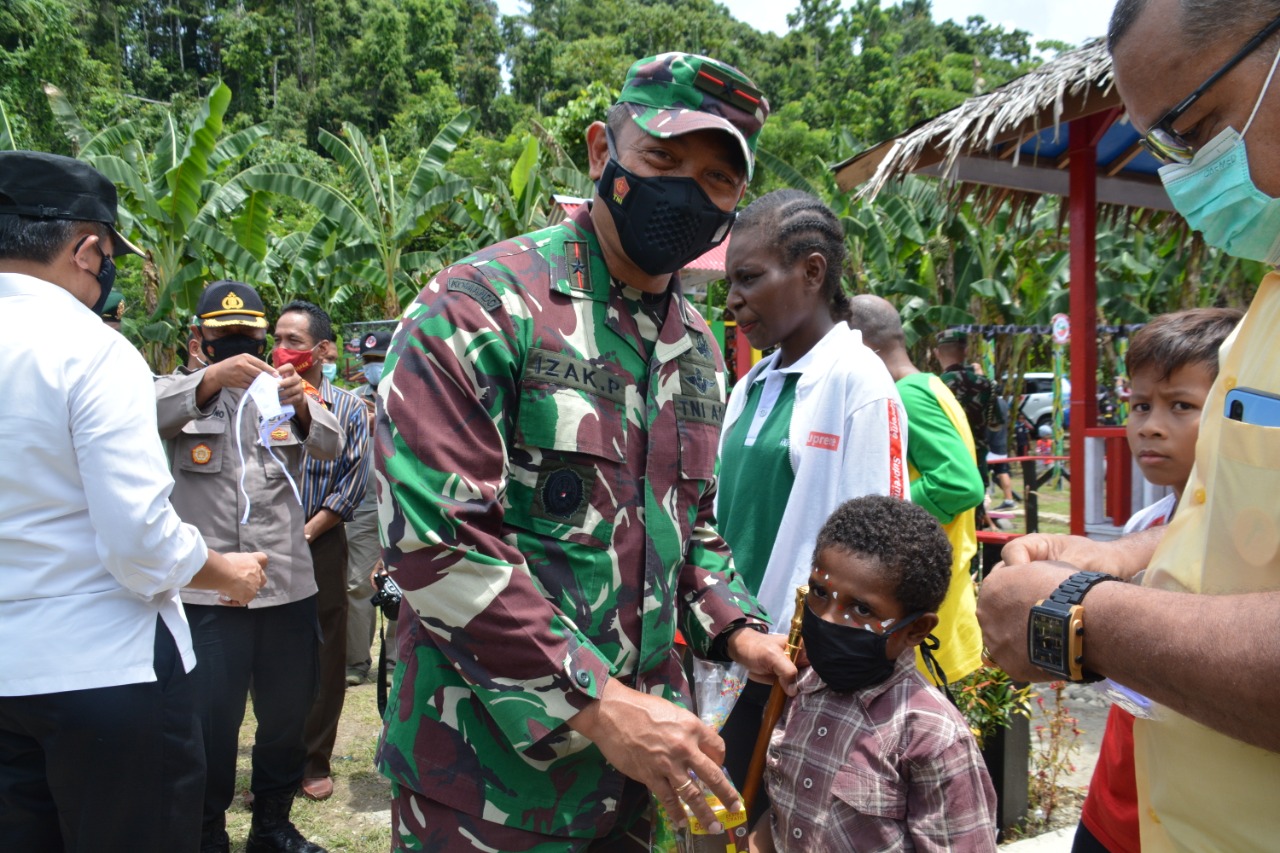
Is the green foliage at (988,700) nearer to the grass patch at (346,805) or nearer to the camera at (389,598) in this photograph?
the camera at (389,598)

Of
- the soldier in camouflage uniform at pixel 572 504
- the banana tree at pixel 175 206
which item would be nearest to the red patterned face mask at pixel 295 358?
the soldier in camouflage uniform at pixel 572 504

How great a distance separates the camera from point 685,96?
1.83 m

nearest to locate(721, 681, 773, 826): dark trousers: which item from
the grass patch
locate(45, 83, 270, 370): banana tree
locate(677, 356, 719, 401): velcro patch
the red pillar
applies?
locate(677, 356, 719, 401): velcro patch

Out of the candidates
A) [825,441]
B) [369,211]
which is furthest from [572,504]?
[369,211]

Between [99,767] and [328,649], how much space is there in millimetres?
2428

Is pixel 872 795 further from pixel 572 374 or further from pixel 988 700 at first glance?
pixel 988 700

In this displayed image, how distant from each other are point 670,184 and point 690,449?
54 cm

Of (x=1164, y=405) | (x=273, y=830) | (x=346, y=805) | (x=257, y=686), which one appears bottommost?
(x=346, y=805)

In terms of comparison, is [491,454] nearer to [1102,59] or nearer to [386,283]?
[1102,59]

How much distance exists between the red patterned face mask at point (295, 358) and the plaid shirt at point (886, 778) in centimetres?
316

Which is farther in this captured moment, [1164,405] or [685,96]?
[1164,405]

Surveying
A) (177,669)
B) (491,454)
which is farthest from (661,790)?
(177,669)

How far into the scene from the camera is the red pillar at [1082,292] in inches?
277

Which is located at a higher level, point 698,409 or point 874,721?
point 698,409
